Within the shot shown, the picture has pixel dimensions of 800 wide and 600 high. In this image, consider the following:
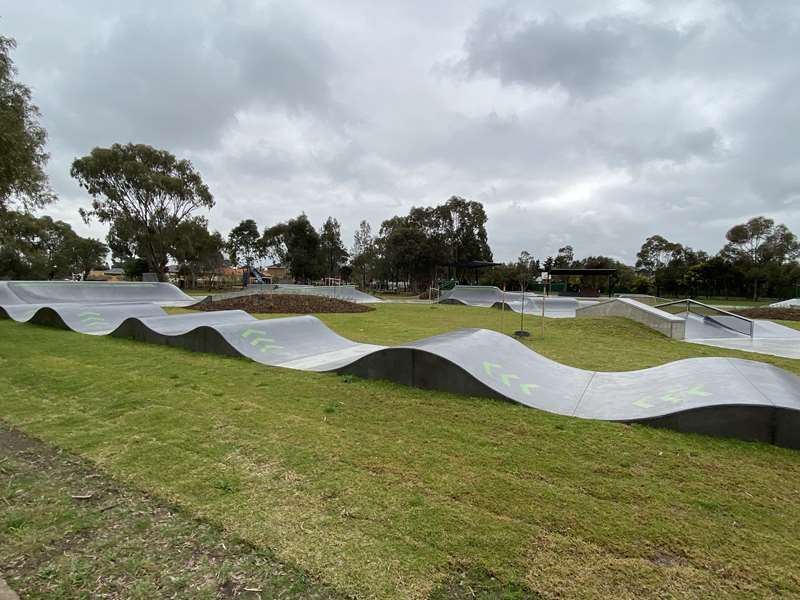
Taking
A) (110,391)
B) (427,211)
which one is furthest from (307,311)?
(427,211)

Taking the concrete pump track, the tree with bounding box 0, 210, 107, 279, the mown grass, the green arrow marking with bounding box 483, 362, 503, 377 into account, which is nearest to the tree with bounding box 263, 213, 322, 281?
the tree with bounding box 0, 210, 107, 279

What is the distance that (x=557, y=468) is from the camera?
3492 millimetres

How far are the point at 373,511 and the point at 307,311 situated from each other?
19163 millimetres

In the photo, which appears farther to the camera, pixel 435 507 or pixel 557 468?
pixel 557 468

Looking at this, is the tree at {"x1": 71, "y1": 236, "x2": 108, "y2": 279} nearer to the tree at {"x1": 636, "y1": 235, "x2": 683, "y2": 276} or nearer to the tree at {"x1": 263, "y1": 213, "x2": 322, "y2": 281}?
the tree at {"x1": 263, "y1": 213, "x2": 322, "y2": 281}

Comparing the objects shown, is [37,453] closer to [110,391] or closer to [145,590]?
[110,391]

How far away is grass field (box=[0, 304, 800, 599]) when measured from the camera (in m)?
2.24

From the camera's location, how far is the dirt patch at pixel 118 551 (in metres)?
2.08

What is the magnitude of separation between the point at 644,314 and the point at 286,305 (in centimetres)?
1642

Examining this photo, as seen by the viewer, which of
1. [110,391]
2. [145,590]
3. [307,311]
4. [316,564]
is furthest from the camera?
[307,311]

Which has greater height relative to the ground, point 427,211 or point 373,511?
point 427,211

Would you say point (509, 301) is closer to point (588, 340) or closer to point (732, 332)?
point (732, 332)

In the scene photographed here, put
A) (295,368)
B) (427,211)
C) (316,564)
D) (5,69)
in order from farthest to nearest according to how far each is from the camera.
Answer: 1. (427,211)
2. (5,69)
3. (295,368)
4. (316,564)

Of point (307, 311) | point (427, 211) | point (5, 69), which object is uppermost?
point (427, 211)
